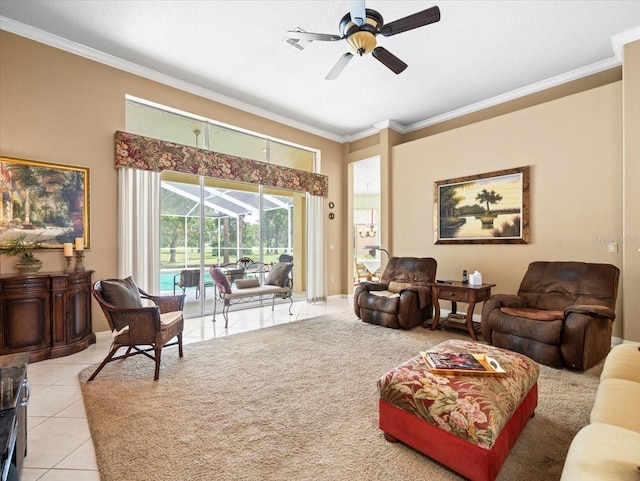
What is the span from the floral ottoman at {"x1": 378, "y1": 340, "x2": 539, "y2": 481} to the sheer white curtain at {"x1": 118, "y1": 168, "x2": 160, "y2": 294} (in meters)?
3.61

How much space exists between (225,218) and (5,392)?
4.34 metres

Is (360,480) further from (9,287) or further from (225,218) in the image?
(225,218)

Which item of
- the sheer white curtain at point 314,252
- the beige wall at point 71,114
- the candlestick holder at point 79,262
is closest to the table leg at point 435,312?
the sheer white curtain at point 314,252

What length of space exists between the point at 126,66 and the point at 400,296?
15.9 feet

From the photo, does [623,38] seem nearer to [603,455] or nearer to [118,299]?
[603,455]

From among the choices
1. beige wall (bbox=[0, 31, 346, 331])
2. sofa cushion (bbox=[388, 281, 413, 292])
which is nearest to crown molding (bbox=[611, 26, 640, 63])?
sofa cushion (bbox=[388, 281, 413, 292])

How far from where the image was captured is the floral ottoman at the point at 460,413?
5.06 feet

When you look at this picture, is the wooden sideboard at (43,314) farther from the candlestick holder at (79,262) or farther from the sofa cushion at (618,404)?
the sofa cushion at (618,404)

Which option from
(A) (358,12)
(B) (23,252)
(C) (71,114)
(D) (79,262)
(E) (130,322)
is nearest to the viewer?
(A) (358,12)

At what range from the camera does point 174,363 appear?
125 inches

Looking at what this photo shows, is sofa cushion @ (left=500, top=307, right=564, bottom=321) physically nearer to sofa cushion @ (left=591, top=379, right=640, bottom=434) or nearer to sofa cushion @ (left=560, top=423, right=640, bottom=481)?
sofa cushion @ (left=591, top=379, right=640, bottom=434)

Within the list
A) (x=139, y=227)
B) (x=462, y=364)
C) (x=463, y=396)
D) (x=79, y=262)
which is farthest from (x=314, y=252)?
(x=463, y=396)

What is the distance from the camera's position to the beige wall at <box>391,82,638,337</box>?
12.5 feet

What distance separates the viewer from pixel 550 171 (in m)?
4.24
